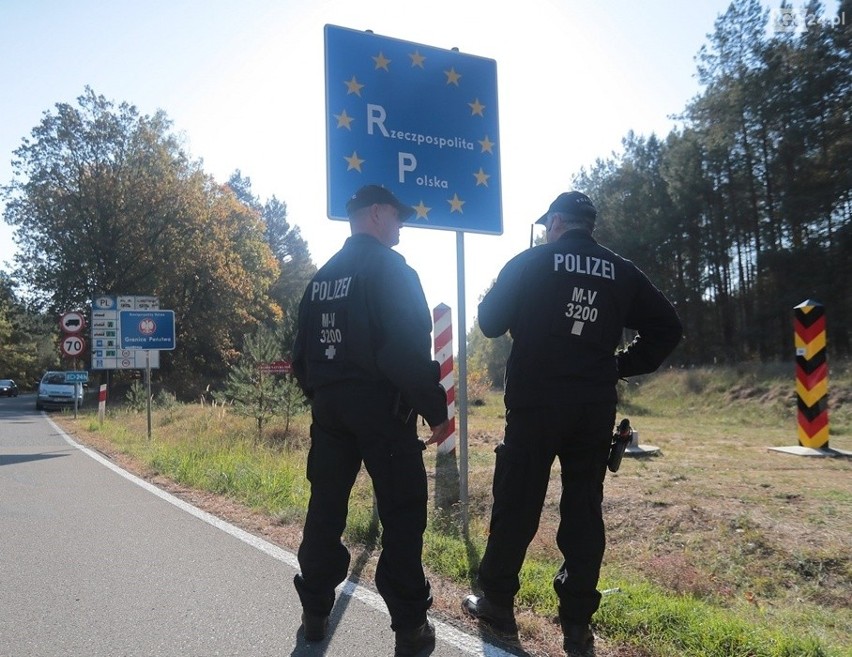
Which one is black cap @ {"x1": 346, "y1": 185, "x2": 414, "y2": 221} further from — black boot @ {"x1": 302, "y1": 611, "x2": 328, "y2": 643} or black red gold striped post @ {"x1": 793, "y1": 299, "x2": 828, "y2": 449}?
black red gold striped post @ {"x1": 793, "y1": 299, "x2": 828, "y2": 449}

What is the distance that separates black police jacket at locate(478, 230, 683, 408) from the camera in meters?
3.15

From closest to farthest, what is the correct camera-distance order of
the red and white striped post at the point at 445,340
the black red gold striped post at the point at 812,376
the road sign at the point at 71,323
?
the red and white striped post at the point at 445,340 → the black red gold striped post at the point at 812,376 → the road sign at the point at 71,323

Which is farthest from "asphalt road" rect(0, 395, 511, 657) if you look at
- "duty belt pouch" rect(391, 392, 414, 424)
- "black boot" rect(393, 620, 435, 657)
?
"duty belt pouch" rect(391, 392, 414, 424)

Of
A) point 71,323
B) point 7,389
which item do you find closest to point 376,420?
point 71,323

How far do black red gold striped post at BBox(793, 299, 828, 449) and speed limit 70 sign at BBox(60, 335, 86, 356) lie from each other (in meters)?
17.1

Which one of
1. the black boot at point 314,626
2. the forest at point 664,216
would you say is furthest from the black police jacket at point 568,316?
the forest at point 664,216

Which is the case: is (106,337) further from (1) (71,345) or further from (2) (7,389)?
(2) (7,389)

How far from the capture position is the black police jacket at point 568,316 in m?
3.15

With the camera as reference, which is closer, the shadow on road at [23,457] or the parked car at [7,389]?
the shadow on road at [23,457]

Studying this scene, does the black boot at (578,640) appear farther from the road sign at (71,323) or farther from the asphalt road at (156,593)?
the road sign at (71,323)

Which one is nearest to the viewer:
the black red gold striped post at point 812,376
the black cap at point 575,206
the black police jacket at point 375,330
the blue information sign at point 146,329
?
the black police jacket at point 375,330

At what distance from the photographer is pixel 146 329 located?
1491 cm

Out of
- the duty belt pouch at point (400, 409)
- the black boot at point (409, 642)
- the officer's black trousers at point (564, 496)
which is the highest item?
the duty belt pouch at point (400, 409)

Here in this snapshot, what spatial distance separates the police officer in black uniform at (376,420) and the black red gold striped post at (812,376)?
7997mm
